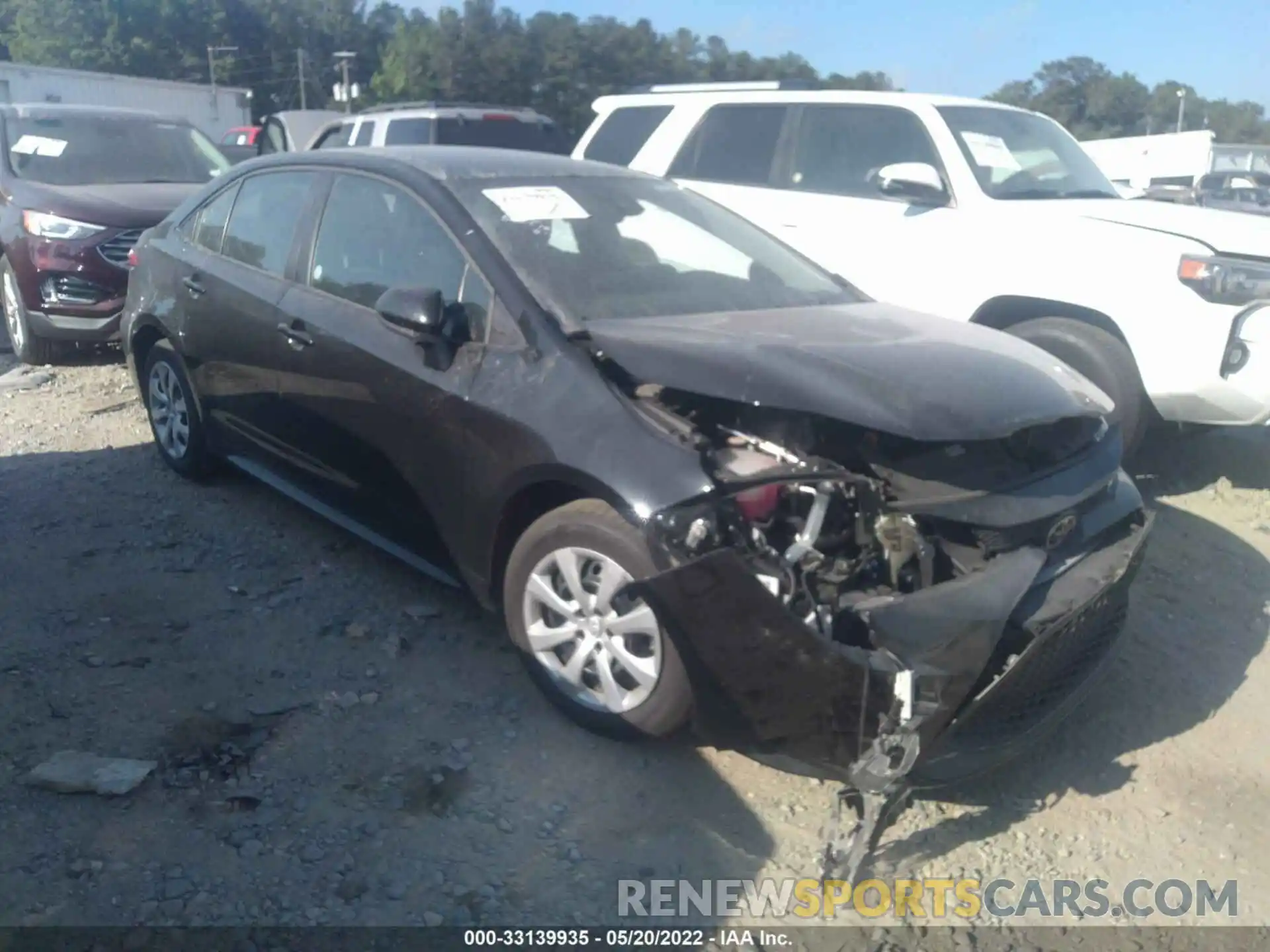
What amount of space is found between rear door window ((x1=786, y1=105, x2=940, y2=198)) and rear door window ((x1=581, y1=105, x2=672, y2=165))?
1184 millimetres

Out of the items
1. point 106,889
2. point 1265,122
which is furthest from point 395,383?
point 1265,122

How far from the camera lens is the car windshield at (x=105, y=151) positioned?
857 cm

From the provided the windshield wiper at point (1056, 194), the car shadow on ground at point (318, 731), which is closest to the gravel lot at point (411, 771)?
the car shadow on ground at point (318, 731)

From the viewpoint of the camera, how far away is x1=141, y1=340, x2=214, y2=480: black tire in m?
5.48

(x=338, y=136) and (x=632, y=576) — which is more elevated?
(x=338, y=136)

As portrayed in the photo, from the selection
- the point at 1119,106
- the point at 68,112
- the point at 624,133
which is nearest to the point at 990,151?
the point at 624,133

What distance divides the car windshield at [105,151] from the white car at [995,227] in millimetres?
3484

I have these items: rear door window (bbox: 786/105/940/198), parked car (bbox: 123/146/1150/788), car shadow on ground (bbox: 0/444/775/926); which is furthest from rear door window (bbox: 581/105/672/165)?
car shadow on ground (bbox: 0/444/775/926)

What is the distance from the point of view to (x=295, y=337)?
14.7ft

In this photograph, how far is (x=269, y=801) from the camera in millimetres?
3242

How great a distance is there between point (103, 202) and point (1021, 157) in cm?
588

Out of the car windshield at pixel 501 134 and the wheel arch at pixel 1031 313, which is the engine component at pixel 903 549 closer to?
the wheel arch at pixel 1031 313

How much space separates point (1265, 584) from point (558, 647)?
318cm

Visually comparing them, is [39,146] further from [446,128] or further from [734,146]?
[734,146]
